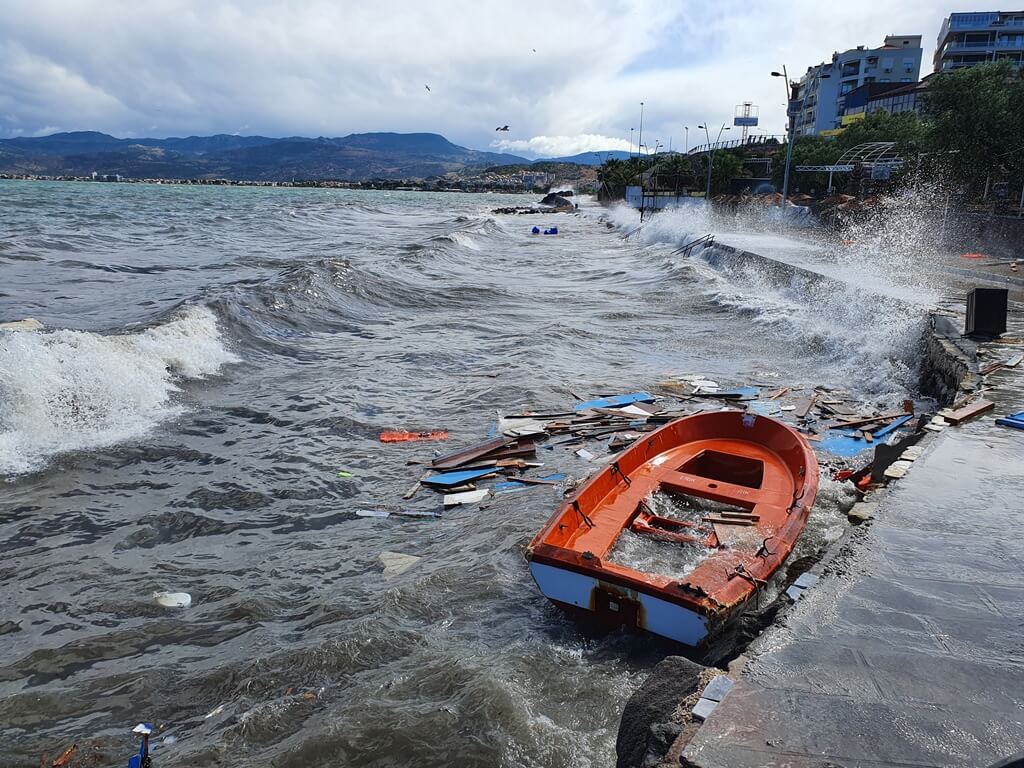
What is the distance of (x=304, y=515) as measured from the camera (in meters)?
7.59

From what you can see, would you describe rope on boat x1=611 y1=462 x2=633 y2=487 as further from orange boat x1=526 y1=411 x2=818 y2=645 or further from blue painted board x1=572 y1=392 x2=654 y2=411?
blue painted board x1=572 y1=392 x2=654 y2=411

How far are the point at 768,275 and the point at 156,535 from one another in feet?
74.3

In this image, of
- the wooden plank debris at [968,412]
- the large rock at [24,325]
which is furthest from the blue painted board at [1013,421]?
the large rock at [24,325]

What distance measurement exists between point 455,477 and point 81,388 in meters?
6.33

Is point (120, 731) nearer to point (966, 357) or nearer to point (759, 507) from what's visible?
point (759, 507)

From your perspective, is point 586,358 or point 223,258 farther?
point 223,258

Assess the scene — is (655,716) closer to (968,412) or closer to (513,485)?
(513,485)

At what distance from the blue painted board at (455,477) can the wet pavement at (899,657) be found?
179 inches

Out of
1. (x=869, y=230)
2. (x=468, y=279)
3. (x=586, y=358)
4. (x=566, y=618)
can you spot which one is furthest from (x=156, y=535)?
(x=869, y=230)

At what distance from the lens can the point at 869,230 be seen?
33.9 m

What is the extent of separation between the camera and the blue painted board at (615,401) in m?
11.4

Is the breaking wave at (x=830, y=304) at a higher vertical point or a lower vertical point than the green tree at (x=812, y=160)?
lower

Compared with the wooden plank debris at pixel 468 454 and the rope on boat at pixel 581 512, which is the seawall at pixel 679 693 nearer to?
the rope on boat at pixel 581 512

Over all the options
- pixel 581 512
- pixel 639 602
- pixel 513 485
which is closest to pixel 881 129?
pixel 513 485
